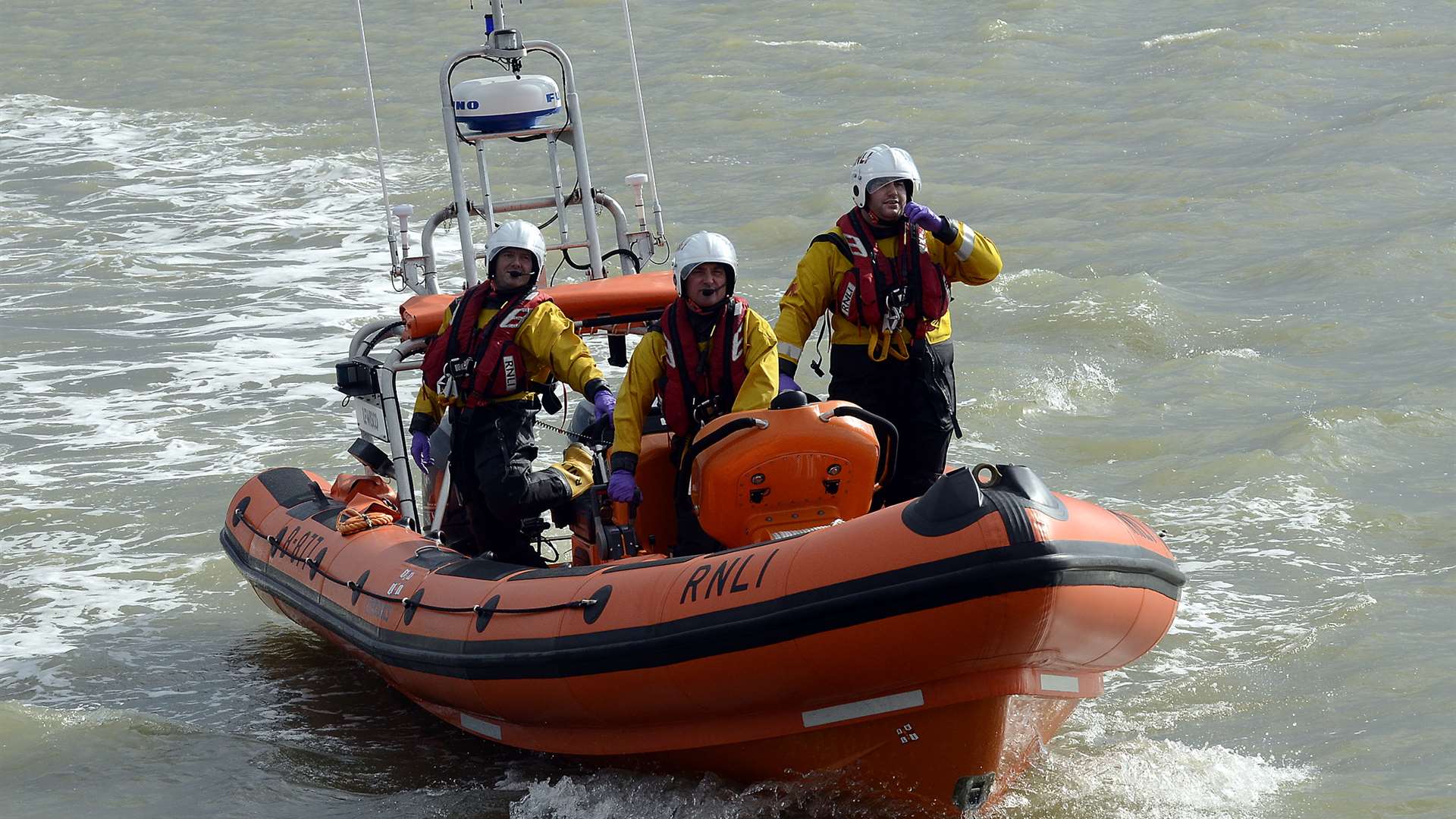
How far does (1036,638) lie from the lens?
3.39m

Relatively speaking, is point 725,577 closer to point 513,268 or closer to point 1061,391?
point 513,268

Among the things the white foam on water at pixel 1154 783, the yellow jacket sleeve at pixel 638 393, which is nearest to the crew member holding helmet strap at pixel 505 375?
the yellow jacket sleeve at pixel 638 393

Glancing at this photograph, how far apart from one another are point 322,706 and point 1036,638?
2685mm

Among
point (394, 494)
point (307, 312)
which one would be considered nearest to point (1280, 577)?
point (394, 494)

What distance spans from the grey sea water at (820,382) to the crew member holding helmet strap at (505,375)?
77cm

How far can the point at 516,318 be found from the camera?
15.6ft

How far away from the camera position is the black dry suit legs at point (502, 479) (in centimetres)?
480

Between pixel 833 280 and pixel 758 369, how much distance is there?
438 millimetres

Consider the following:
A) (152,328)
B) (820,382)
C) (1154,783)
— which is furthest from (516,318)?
(152,328)

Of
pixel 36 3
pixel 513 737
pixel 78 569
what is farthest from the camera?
pixel 36 3

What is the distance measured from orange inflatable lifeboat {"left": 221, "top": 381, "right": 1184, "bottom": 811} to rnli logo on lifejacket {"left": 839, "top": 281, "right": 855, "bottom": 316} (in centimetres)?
36

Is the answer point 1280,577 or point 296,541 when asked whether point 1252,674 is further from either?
point 296,541

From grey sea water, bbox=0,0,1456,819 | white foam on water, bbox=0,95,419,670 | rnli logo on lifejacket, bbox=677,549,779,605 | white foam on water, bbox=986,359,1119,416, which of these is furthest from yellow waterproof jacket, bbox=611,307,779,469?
white foam on water, bbox=986,359,1119,416

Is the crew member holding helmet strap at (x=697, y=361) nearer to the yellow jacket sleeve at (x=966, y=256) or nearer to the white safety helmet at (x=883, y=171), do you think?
the white safety helmet at (x=883, y=171)
